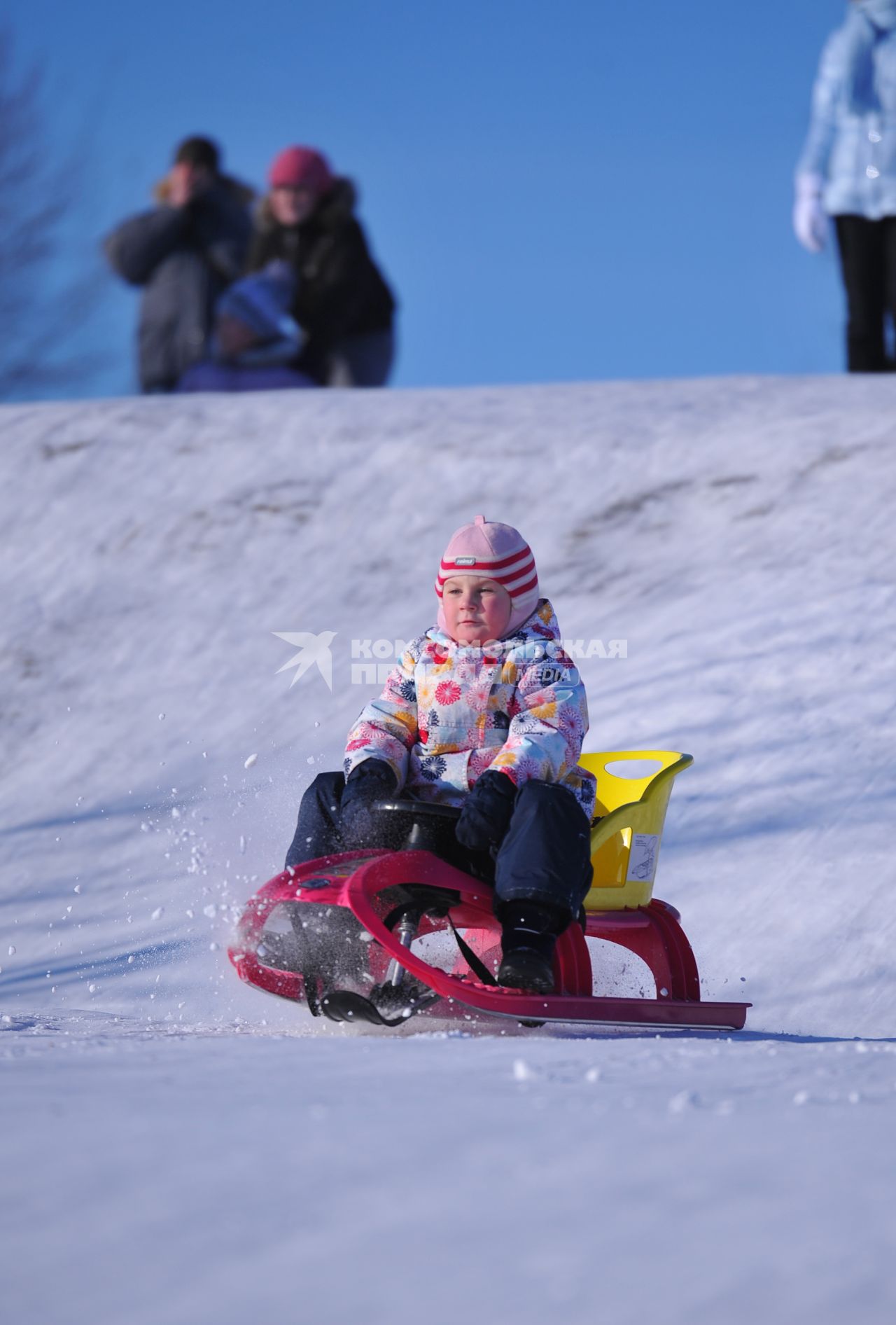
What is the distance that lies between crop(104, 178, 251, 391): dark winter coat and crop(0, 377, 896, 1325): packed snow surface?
67cm

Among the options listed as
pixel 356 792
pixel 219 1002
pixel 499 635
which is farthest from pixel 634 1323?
pixel 219 1002

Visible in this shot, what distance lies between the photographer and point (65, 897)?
5324 millimetres

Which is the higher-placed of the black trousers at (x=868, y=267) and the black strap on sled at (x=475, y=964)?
the black trousers at (x=868, y=267)

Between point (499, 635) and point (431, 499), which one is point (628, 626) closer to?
point (431, 499)

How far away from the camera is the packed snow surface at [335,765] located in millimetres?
1530

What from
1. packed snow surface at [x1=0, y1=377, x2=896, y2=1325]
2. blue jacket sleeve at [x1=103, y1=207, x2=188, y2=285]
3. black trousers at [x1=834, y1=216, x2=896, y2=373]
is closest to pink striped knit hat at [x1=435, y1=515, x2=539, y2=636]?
packed snow surface at [x1=0, y1=377, x2=896, y2=1325]

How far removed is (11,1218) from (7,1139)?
0.26 m

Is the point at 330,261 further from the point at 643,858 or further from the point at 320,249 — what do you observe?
the point at 643,858

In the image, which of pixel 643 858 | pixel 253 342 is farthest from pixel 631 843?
pixel 253 342

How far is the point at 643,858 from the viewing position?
3.64 meters

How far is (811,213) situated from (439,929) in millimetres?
5060

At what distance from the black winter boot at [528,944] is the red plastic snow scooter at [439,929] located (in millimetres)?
37

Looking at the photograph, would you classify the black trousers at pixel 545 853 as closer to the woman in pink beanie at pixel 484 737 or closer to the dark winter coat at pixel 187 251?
the woman in pink beanie at pixel 484 737

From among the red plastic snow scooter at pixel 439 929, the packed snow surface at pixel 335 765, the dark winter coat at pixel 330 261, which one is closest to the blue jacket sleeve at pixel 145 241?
the dark winter coat at pixel 330 261
